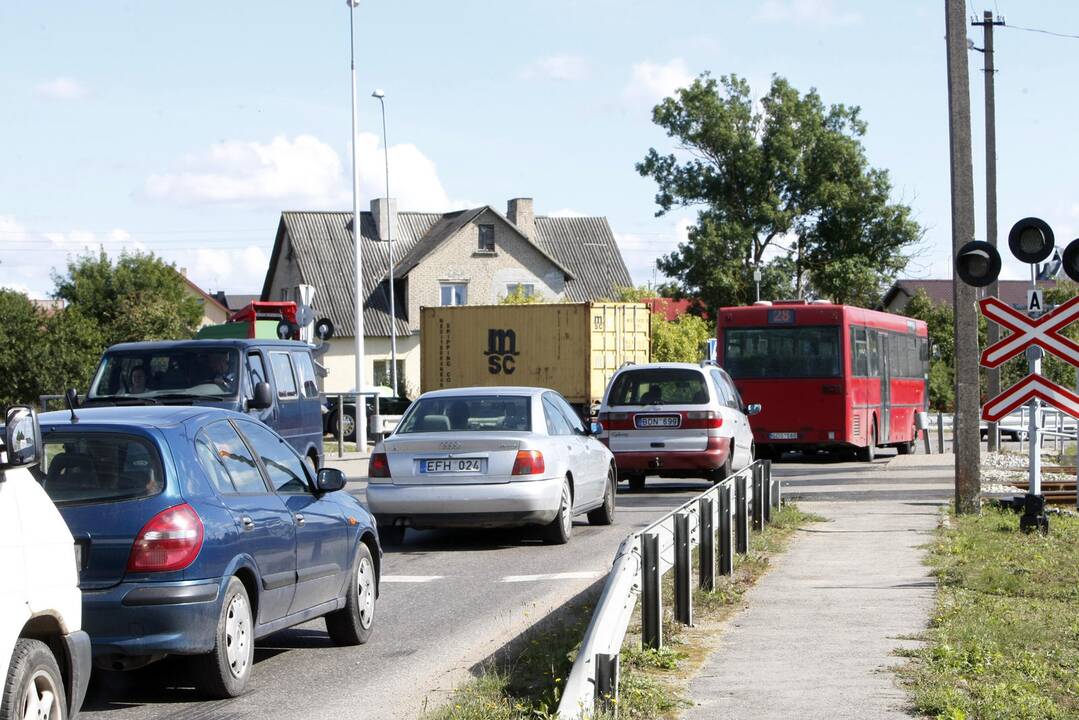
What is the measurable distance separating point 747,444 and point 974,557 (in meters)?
10.9

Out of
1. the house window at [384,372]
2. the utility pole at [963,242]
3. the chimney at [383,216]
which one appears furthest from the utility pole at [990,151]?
the chimney at [383,216]

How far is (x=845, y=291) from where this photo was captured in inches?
2707

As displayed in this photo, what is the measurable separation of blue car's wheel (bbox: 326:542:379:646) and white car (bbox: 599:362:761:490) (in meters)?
12.1

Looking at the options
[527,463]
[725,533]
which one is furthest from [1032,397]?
[725,533]

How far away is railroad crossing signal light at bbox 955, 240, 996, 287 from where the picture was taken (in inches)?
591

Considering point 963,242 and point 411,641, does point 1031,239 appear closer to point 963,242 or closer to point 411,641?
point 963,242

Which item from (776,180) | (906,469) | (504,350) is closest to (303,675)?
(906,469)

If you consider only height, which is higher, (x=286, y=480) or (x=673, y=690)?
(x=286, y=480)

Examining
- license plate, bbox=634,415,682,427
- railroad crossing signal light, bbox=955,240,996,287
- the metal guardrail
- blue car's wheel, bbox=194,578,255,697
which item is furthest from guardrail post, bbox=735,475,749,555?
license plate, bbox=634,415,682,427

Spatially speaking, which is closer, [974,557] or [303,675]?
[303,675]

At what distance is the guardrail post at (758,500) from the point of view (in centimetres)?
1517

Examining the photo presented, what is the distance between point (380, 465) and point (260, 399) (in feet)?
8.05

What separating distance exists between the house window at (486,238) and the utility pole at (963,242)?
5463 cm

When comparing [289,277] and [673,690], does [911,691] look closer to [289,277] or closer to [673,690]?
[673,690]
